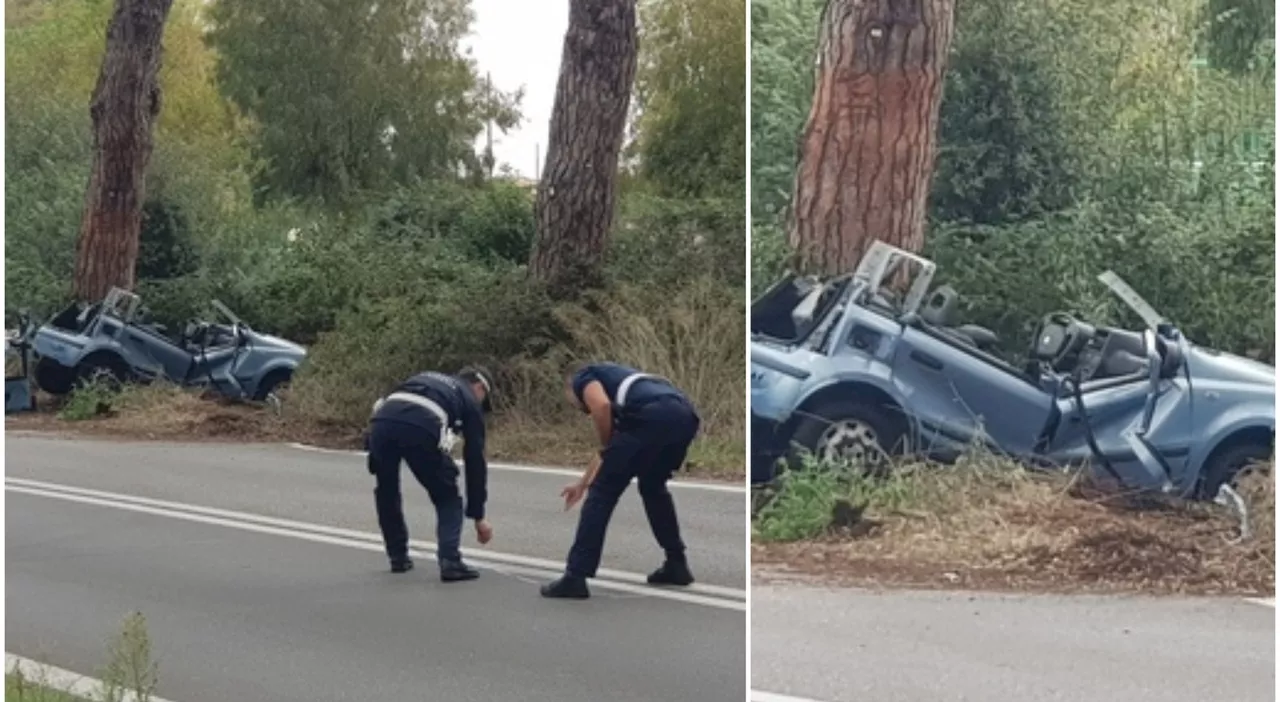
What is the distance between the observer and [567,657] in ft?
9.66

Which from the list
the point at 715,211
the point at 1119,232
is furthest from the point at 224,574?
the point at 1119,232

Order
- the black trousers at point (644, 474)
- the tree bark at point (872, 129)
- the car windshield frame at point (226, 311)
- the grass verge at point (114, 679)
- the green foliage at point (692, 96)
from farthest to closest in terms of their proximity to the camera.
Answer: the car windshield frame at point (226, 311), the grass verge at point (114, 679), the black trousers at point (644, 474), the green foliage at point (692, 96), the tree bark at point (872, 129)

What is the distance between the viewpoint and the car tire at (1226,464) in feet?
7.93

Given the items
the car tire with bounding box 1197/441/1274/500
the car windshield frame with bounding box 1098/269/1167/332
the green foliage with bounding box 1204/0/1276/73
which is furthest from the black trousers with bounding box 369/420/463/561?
the green foliage with bounding box 1204/0/1276/73

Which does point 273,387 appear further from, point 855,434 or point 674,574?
point 855,434

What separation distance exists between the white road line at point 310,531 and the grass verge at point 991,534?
362 millimetres

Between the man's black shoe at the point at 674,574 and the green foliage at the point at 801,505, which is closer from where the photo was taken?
the green foliage at the point at 801,505

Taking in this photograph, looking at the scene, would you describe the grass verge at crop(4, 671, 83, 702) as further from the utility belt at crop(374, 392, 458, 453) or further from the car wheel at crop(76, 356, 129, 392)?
the utility belt at crop(374, 392, 458, 453)

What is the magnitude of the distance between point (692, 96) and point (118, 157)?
3.81ft

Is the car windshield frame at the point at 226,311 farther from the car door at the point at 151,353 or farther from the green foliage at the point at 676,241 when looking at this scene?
the green foliage at the point at 676,241

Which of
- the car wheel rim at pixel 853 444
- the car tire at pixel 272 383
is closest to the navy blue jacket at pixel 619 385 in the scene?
the car wheel rim at pixel 853 444

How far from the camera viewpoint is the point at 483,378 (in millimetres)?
2947

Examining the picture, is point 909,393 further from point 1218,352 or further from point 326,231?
point 326,231

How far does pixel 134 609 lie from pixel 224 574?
173mm
